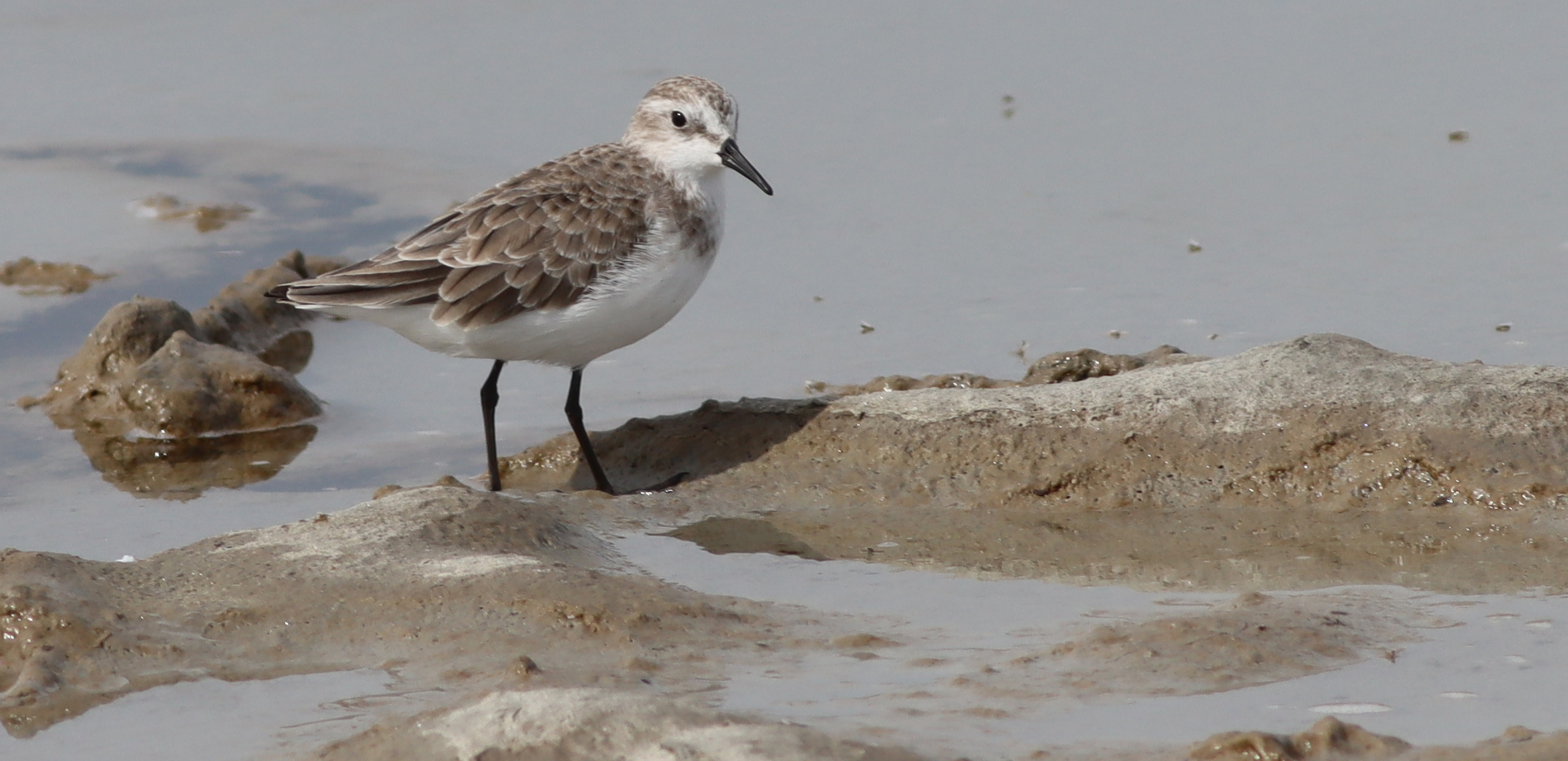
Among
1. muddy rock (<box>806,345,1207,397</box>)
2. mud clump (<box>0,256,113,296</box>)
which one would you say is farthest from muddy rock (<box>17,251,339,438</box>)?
muddy rock (<box>806,345,1207,397</box>)

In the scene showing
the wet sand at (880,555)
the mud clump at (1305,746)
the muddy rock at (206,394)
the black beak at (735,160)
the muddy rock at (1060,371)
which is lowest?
the mud clump at (1305,746)

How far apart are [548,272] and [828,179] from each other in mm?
3768

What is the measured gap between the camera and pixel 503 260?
695cm

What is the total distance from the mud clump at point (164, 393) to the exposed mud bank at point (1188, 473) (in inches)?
92.8

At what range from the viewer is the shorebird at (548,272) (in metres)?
6.94

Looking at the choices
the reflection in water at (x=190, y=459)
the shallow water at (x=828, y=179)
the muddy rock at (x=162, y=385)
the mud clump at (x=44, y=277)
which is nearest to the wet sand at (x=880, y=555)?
the reflection in water at (x=190, y=459)

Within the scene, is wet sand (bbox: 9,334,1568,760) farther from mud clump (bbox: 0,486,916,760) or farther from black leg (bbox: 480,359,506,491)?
black leg (bbox: 480,359,506,491)

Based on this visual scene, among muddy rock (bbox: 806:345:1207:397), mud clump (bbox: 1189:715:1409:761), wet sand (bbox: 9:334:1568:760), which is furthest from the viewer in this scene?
muddy rock (bbox: 806:345:1207:397)

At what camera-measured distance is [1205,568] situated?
5547 mm

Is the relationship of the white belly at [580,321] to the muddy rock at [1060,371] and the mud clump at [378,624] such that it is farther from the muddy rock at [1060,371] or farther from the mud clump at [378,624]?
the mud clump at [378,624]

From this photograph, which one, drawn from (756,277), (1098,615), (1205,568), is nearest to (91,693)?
(1098,615)

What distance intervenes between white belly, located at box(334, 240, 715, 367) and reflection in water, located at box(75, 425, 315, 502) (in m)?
1.02

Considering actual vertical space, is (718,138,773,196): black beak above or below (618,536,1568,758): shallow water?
above

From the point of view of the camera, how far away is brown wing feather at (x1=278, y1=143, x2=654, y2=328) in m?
6.93
